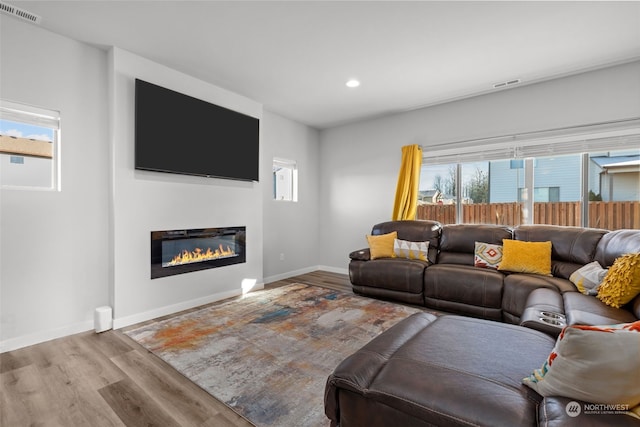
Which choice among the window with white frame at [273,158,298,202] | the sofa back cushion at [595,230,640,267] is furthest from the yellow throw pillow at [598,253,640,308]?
the window with white frame at [273,158,298,202]

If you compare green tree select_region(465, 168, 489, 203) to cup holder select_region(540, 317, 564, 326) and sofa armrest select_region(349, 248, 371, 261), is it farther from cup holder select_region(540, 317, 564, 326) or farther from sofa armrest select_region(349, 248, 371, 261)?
cup holder select_region(540, 317, 564, 326)

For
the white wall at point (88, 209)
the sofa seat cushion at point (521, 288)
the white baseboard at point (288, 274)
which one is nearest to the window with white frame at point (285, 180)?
the white baseboard at point (288, 274)

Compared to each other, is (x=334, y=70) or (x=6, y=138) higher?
(x=334, y=70)

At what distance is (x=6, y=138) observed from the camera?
2.54 metres

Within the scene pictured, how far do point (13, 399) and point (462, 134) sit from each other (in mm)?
5083

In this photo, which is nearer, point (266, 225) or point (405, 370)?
point (405, 370)

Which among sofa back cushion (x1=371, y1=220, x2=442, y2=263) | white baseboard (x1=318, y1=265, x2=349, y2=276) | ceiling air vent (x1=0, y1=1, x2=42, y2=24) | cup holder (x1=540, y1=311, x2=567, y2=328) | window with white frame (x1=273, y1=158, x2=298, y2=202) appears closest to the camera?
cup holder (x1=540, y1=311, x2=567, y2=328)

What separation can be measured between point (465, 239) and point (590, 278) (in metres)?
1.38

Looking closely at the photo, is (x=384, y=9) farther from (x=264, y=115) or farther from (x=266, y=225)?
(x=266, y=225)

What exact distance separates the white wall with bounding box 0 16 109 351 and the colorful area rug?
→ 68 cm

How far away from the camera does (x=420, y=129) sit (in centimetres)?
463

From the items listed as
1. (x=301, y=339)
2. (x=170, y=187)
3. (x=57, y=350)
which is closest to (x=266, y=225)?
(x=170, y=187)

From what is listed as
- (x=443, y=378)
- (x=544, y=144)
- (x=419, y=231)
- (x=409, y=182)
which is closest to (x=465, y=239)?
(x=419, y=231)

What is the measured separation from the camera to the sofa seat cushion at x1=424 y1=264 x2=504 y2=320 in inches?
120
